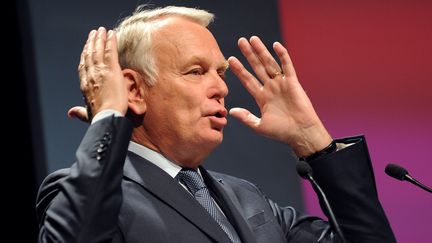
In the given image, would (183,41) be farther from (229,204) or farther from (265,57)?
(229,204)

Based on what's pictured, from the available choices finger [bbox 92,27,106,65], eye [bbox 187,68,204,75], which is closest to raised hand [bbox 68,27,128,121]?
finger [bbox 92,27,106,65]

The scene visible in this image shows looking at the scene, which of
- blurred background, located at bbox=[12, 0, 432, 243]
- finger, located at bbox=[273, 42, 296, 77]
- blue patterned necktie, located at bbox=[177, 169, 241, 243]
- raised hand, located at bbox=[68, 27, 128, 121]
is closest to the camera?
raised hand, located at bbox=[68, 27, 128, 121]

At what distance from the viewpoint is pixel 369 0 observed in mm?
2988

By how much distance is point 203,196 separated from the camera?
1765 mm

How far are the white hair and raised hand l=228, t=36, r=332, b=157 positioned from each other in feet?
0.62

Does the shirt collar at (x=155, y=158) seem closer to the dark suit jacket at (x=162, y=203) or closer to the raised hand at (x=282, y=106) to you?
the dark suit jacket at (x=162, y=203)

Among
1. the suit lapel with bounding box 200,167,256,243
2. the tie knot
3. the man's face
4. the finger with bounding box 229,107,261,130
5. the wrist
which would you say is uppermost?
the man's face

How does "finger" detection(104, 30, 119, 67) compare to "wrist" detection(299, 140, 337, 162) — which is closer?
"finger" detection(104, 30, 119, 67)

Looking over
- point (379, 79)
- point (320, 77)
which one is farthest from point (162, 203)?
point (379, 79)

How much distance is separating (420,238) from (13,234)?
147 centimetres

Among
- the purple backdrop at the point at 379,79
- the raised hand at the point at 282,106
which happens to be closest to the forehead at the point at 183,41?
the raised hand at the point at 282,106

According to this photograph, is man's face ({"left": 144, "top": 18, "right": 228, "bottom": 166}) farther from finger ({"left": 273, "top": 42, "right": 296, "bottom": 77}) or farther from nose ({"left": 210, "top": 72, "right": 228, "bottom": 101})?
finger ({"left": 273, "top": 42, "right": 296, "bottom": 77})

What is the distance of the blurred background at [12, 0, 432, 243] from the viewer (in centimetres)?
245

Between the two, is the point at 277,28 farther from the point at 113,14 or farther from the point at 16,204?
the point at 16,204
